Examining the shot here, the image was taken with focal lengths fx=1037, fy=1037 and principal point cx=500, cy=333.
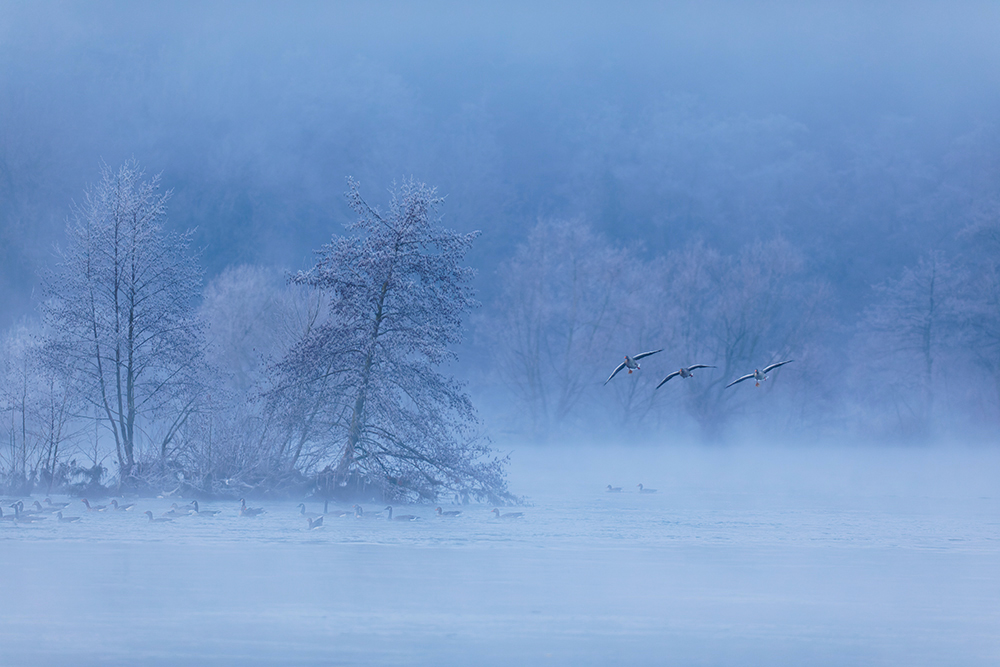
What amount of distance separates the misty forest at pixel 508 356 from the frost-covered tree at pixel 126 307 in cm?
12

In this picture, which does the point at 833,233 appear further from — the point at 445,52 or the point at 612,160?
the point at 445,52

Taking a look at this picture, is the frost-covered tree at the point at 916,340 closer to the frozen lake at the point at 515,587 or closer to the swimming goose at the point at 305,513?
the frozen lake at the point at 515,587

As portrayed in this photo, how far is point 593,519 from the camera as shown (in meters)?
21.5

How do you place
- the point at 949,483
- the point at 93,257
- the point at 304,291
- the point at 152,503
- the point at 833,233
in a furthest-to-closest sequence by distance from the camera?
the point at 833,233 → the point at 304,291 → the point at 949,483 → the point at 93,257 → the point at 152,503

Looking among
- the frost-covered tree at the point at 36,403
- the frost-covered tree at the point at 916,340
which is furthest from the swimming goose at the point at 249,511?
the frost-covered tree at the point at 916,340

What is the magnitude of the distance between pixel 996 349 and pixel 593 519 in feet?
118

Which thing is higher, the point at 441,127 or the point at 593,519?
the point at 441,127

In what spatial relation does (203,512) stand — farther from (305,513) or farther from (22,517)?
(22,517)

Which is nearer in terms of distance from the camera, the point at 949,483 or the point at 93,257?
the point at 93,257

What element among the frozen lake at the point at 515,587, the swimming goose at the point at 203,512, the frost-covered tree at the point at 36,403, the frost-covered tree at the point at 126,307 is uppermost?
the frost-covered tree at the point at 126,307

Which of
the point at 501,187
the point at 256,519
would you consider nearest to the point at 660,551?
the point at 256,519

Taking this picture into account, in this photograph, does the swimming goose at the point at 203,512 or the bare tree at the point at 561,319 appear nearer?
the swimming goose at the point at 203,512

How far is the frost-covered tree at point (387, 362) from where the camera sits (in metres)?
23.7

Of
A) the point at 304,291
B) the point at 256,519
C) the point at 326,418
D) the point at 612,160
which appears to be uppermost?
the point at 612,160
